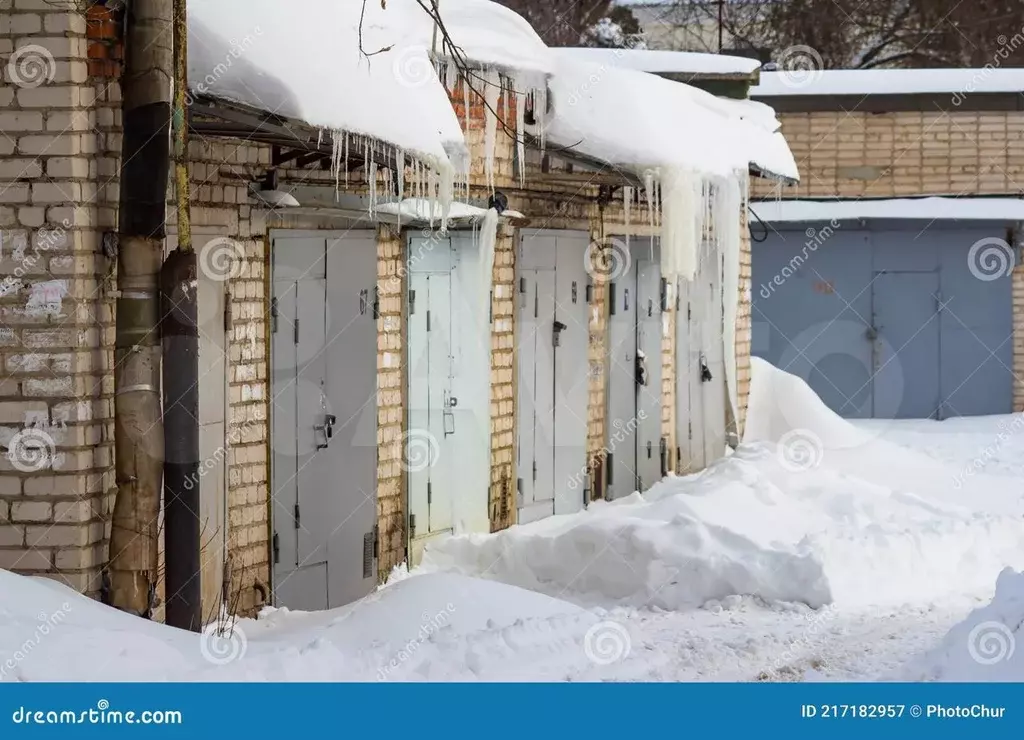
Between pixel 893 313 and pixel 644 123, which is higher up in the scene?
pixel 644 123

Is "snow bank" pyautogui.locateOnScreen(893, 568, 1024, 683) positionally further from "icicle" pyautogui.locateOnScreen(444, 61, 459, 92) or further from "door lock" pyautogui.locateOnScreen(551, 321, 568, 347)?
"door lock" pyautogui.locateOnScreen(551, 321, 568, 347)

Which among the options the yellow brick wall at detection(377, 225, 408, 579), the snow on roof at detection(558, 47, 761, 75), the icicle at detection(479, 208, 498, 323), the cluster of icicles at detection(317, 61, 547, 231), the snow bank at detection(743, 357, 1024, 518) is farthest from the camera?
the snow on roof at detection(558, 47, 761, 75)

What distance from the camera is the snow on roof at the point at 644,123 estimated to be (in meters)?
9.74

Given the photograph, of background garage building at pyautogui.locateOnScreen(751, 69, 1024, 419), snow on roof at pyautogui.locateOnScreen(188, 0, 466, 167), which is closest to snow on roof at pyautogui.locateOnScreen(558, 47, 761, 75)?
background garage building at pyautogui.locateOnScreen(751, 69, 1024, 419)

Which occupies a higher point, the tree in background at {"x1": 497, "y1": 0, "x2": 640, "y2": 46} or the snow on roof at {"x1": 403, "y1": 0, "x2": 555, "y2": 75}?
the tree in background at {"x1": 497, "y1": 0, "x2": 640, "y2": 46}

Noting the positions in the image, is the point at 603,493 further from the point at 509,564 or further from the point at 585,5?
the point at 585,5

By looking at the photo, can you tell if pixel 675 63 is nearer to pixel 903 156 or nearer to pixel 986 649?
pixel 903 156

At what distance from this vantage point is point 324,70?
23.0ft

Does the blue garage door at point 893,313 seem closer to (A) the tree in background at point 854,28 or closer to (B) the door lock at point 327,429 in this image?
(B) the door lock at point 327,429

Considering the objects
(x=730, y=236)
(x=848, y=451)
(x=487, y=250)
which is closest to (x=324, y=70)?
(x=487, y=250)

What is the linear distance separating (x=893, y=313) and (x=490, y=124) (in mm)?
9835

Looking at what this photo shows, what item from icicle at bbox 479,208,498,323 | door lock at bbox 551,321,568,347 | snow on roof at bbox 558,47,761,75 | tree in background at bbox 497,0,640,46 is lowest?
door lock at bbox 551,321,568,347

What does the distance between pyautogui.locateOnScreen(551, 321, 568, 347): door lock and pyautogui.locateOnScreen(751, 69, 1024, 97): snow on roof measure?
7.80 meters

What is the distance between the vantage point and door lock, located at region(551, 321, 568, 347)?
1129 cm
